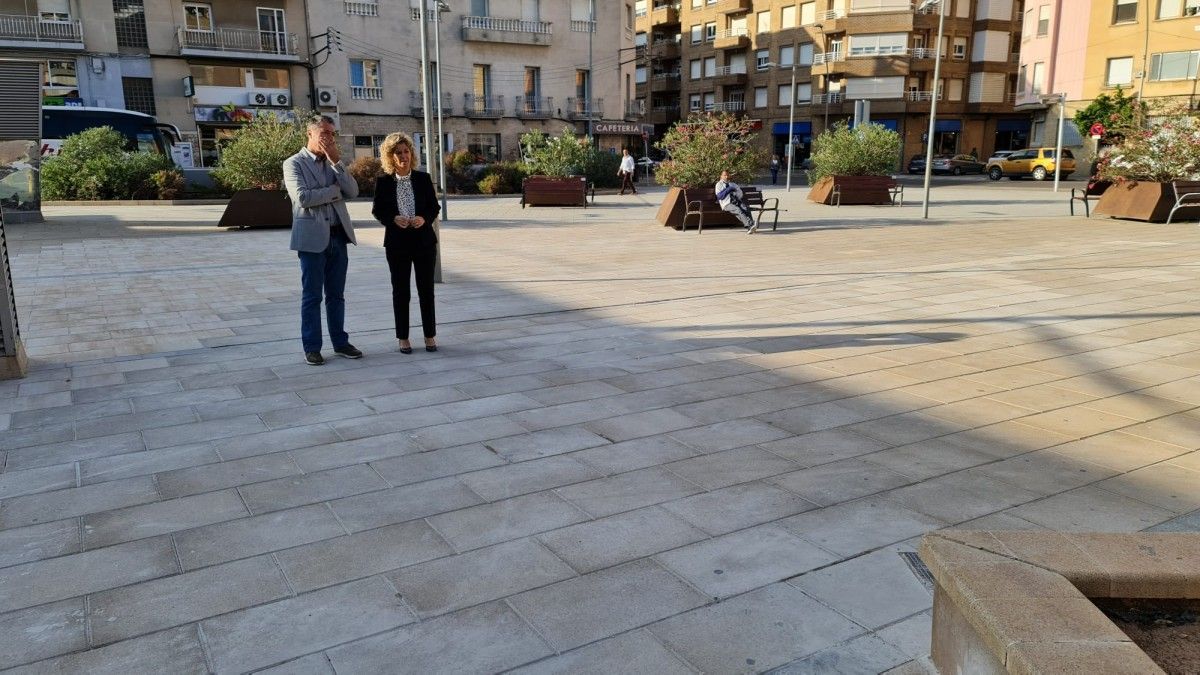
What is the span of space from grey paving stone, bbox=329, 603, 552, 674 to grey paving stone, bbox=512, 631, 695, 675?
71 millimetres

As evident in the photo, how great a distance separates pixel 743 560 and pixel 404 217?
4054 mm

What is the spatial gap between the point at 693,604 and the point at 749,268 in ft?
29.1

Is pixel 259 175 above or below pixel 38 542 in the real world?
above

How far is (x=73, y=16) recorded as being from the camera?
35844mm

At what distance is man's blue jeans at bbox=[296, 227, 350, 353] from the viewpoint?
6.35m

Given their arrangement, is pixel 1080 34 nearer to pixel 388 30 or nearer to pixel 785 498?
pixel 388 30

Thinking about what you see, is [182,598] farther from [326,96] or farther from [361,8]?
[361,8]

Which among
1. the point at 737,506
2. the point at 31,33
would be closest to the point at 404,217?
the point at 737,506

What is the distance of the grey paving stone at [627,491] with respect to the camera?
389 cm

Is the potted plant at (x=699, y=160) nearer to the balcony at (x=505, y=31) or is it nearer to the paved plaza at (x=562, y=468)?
the paved plaza at (x=562, y=468)

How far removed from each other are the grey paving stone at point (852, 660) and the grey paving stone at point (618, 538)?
33.6 inches

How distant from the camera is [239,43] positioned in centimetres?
3856

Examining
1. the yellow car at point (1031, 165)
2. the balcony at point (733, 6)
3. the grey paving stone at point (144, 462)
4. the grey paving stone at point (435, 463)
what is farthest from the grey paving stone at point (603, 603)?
the balcony at point (733, 6)

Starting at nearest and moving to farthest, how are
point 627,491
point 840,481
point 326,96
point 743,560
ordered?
point 743,560 → point 627,491 → point 840,481 → point 326,96
